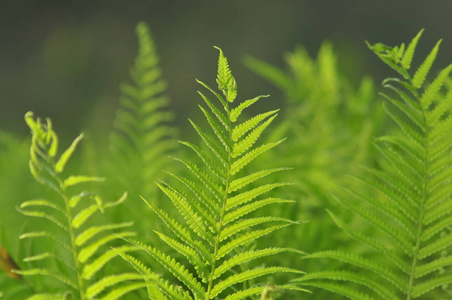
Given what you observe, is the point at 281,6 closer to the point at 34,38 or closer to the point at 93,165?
the point at 34,38

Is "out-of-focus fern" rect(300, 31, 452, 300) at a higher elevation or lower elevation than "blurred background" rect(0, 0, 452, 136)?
lower

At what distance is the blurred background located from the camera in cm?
324

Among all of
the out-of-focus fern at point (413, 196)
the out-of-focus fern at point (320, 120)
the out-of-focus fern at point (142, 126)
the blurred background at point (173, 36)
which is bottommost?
the out-of-focus fern at point (413, 196)

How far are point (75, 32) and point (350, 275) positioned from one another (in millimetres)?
3532

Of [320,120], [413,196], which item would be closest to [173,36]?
[320,120]

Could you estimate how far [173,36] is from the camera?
3711mm

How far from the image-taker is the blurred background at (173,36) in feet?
10.6

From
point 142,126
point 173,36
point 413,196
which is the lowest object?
point 413,196

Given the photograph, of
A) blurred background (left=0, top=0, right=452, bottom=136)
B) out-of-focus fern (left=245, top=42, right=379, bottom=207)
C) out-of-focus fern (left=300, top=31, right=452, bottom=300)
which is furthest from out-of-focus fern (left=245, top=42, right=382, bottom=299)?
blurred background (left=0, top=0, right=452, bottom=136)

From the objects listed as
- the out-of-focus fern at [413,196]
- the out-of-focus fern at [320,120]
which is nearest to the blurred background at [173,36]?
the out-of-focus fern at [320,120]

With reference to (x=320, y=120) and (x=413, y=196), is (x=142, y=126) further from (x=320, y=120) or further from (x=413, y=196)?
(x=413, y=196)

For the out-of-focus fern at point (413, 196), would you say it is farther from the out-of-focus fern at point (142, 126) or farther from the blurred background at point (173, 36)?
the blurred background at point (173, 36)

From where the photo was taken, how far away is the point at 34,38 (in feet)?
13.9

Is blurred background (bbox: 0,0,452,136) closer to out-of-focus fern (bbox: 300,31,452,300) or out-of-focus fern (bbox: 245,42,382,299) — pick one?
out-of-focus fern (bbox: 245,42,382,299)
